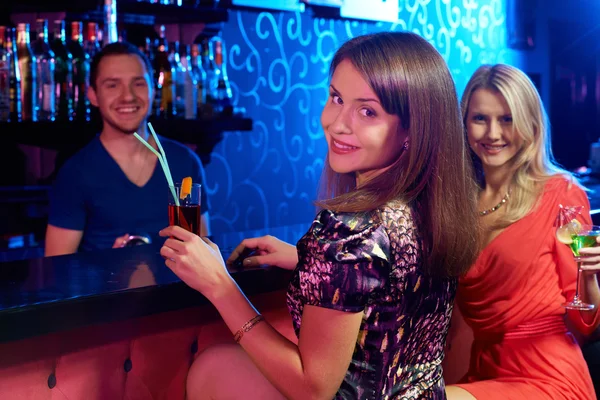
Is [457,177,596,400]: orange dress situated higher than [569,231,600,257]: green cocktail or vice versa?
[569,231,600,257]: green cocktail

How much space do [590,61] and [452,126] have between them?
6248 mm

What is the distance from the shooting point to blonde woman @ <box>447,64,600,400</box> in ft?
6.75

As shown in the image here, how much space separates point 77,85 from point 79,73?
0.06m

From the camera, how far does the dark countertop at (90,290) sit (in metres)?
1.42

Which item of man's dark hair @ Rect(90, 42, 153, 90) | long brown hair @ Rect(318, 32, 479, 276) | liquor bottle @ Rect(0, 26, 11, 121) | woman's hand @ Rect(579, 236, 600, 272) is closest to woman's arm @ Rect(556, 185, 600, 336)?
woman's hand @ Rect(579, 236, 600, 272)

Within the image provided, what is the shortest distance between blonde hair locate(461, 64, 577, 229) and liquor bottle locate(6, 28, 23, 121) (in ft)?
5.95

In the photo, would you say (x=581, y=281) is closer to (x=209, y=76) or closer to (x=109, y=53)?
(x=109, y=53)

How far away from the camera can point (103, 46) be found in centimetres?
327

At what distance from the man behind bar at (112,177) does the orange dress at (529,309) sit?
51.3 inches

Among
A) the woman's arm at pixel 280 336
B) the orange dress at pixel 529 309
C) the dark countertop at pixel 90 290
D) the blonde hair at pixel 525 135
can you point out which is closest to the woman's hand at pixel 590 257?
the orange dress at pixel 529 309

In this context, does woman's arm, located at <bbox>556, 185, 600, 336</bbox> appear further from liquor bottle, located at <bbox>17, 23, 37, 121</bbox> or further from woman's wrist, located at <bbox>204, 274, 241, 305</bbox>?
liquor bottle, located at <bbox>17, 23, 37, 121</bbox>

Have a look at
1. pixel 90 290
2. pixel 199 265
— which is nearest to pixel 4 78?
pixel 90 290

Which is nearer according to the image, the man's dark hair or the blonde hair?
the blonde hair

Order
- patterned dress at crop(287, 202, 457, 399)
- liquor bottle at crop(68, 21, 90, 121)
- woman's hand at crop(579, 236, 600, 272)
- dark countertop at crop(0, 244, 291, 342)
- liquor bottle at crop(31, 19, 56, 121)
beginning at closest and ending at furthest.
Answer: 1. patterned dress at crop(287, 202, 457, 399)
2. dark countertop at crop(0, 244, 291, 342)
3. woman's hand at crop(579, 236, 600, 272)
4. liquor bottle at crop(31, 19, 56, 121)
5. liquor bottle at crop(68, 21, 90, 121)
